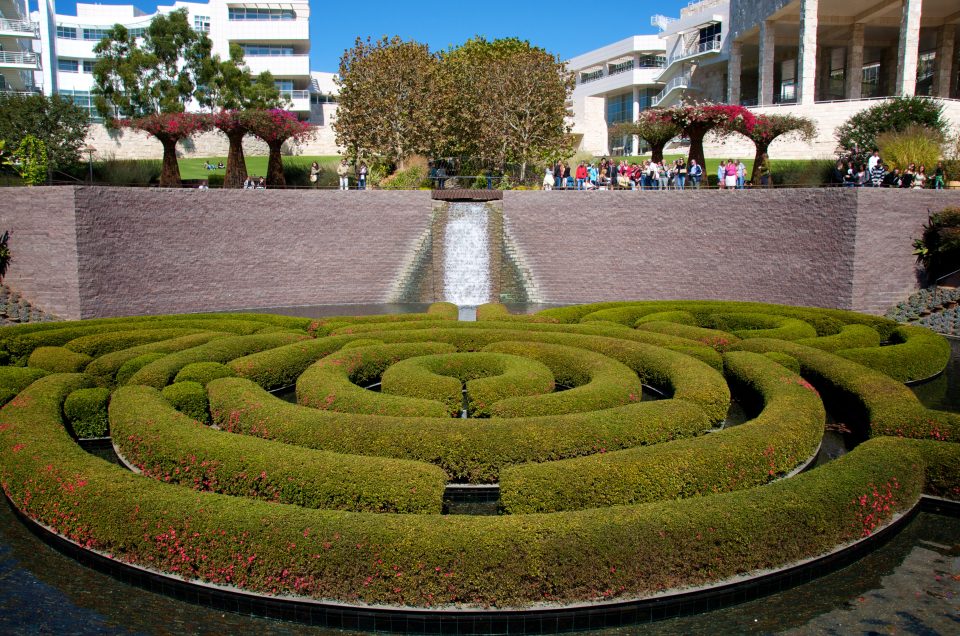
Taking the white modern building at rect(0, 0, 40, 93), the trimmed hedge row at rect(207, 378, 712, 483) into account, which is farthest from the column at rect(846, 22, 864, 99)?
the white modern building at rect(0, 0, 40, 93)

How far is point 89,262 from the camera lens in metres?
27.8

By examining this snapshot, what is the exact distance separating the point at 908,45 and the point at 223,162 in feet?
152

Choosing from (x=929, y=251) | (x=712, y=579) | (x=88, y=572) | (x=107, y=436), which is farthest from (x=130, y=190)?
(x=929, y=251)

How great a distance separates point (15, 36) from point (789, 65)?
202ft

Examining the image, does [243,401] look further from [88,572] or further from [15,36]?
[15,36]

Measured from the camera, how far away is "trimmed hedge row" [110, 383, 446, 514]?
35.9ft

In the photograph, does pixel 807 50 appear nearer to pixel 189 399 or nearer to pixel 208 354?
pixel 208 354

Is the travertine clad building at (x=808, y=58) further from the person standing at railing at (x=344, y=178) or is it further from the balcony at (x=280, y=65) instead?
the person standing at railing at (x=344, y=178)

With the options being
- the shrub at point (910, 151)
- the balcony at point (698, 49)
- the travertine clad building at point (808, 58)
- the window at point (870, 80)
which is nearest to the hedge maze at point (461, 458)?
the shrub at point (910, 151)

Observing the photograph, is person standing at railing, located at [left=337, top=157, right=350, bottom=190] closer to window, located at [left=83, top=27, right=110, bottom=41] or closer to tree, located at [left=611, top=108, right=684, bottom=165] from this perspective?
tree, located at [left=611, top=108, right=684, bottom=165]

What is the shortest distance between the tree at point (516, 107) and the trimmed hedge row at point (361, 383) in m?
24.2

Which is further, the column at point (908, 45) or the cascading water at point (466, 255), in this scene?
the column at point (908, 45)

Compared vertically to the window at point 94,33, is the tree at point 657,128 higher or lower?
lower

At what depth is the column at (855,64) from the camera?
53406mm
